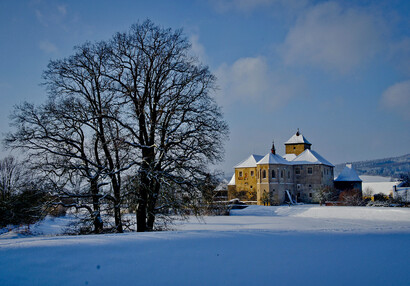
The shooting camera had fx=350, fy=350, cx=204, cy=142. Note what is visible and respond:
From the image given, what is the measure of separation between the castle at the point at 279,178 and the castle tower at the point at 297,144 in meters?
3.99

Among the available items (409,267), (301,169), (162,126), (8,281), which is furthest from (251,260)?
(301,169)

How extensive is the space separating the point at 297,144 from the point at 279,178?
1751 centimetres

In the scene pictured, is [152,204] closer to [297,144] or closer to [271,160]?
[271,160]

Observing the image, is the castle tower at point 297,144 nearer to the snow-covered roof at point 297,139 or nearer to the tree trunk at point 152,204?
the snow-covered roof at point 297,139

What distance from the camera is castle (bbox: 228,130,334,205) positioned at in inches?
2445

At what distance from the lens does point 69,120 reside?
53.2 feet

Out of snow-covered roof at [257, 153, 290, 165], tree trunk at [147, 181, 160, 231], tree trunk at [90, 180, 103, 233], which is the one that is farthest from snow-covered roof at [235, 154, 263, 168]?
tree trunk at [90, 180, 103, 233]

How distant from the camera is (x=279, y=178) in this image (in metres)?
62.8

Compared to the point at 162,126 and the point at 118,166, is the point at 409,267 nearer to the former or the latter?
the point at 162,126

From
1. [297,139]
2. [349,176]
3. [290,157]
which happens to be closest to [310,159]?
[290,157]

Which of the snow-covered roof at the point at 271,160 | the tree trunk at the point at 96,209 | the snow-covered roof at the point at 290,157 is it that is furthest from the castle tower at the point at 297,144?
the tree trunk at the point at 96,209

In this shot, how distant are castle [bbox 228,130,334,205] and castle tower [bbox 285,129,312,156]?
3.99m

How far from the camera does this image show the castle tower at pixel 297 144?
77062 millimetres

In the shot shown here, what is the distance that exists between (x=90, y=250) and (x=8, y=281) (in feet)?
5.68
